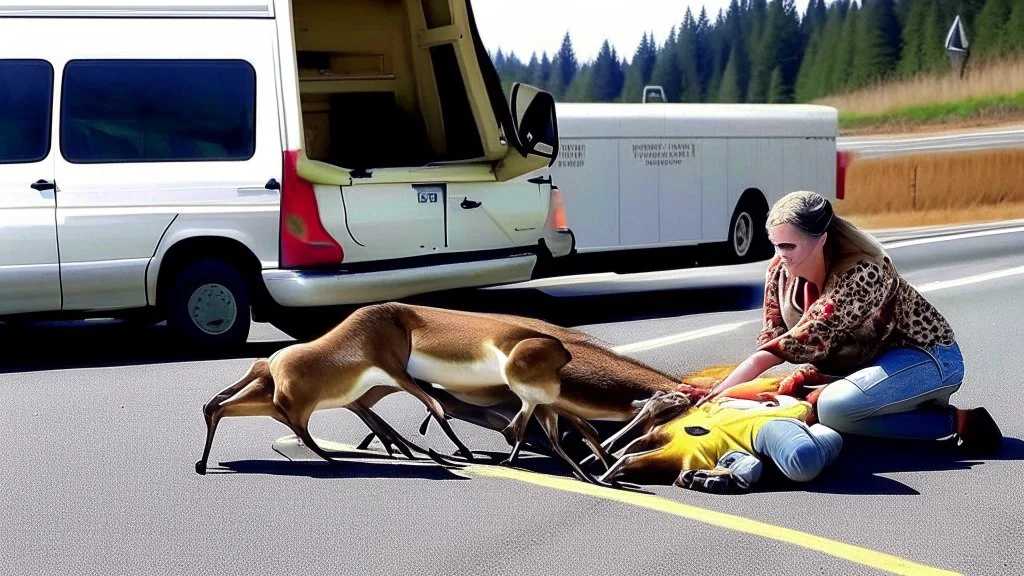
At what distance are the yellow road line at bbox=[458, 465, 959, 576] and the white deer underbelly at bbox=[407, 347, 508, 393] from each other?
1.35 ft

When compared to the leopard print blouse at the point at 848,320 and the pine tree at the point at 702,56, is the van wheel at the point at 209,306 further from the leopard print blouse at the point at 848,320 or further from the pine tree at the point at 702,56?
the pine tree at the point at 702,56

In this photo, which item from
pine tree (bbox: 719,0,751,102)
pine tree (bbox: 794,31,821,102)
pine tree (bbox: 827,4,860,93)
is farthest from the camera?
pine tree (bbox: 719,0,751,102)

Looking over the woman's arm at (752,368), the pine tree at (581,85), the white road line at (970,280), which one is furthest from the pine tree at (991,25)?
the woman's arm at (752,368)

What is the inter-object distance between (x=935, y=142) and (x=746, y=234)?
167 feet

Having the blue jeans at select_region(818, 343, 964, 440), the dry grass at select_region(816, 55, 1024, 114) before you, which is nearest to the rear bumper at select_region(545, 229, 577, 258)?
the blue jeans at select_region(818, 343, 964, 440)

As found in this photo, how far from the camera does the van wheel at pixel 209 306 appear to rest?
383 inches

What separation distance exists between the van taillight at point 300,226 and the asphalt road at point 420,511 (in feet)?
6.20

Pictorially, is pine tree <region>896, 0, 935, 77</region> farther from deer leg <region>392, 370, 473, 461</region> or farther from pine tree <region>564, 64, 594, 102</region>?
deer leg <region>392, 370, 473, 461</region>

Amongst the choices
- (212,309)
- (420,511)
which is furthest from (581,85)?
(420,511)

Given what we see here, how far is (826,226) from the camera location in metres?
5.93

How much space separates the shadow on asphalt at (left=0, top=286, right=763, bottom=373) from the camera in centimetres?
985

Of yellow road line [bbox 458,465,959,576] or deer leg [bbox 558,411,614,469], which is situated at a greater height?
deer leg [bbox 558,411,614,469]

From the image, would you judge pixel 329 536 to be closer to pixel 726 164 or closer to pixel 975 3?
pixel 726 164

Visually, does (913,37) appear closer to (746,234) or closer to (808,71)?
(808,71)
